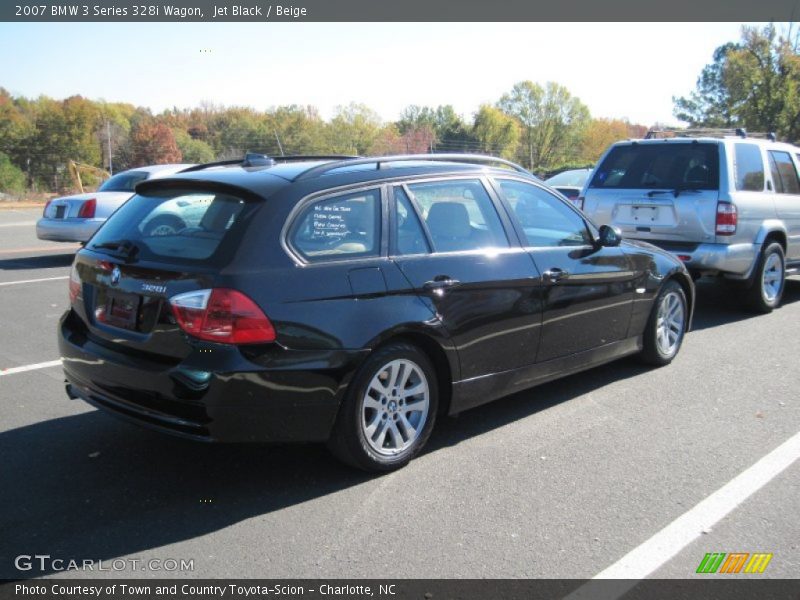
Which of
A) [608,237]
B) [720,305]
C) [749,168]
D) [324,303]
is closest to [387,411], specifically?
[324,303]

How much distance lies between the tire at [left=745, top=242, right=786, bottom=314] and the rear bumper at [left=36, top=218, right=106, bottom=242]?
9687mm

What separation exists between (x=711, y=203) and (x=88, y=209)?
960 cm

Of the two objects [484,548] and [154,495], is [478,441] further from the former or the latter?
[154,495]

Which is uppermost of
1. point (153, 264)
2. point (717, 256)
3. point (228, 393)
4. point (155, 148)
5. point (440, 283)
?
point (155, 148)

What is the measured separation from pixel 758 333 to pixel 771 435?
10.9 feet

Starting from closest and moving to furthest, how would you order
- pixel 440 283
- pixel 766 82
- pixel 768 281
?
1. pixel 440 283
2. pixel 768 281
3. pixel 766 82

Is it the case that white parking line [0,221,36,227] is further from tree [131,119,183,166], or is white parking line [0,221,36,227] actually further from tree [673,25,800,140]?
tree [673,25,800,140]

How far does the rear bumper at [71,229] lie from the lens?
485 inches

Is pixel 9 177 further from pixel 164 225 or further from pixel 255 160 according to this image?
pixel 164 225

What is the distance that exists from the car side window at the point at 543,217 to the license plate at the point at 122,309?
253cm

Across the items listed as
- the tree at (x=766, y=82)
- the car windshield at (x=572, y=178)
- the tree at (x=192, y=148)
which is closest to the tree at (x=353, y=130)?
the tree at (x=192, y=148)

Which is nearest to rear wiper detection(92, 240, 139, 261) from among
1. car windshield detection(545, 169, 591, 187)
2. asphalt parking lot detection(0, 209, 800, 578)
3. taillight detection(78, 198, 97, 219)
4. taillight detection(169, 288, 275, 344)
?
taillight detection(169, 288, 275, 344)

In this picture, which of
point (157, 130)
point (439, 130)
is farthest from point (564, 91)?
point (157, 130)

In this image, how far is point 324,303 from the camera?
3834 mm
